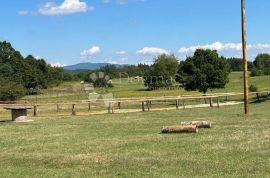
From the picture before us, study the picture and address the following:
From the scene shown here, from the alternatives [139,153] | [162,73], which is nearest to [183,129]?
[139,153]

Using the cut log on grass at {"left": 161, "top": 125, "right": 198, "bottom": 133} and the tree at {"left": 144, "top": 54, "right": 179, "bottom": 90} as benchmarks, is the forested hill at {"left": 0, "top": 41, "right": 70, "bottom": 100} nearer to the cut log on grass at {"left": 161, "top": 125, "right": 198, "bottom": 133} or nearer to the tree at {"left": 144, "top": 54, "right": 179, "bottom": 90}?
the tree at {"left": 144, "top": 54, "right": 179, "bottom": 90}

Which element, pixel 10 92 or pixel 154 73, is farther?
pixel 154 73

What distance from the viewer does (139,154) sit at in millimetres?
13133

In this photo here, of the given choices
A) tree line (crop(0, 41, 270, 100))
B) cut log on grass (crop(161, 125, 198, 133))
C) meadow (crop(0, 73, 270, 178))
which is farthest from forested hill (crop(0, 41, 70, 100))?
cut log on grass (crop(161, 125, 198, 133))

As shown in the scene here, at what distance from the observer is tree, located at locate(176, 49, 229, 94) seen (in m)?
61.8

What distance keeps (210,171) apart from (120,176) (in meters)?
1.81

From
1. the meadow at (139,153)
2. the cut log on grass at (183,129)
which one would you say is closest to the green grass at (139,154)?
the meadow at (139,153)

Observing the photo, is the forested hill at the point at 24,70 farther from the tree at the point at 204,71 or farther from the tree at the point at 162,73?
the tree at the point at 204,71

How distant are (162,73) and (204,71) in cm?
6963

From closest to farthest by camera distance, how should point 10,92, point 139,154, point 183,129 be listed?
point 139,154 → point 183,129 → point 10,92

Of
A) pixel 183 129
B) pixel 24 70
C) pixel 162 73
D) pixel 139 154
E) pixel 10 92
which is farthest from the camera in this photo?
pixel 162 73

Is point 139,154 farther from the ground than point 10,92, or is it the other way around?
point 10,92

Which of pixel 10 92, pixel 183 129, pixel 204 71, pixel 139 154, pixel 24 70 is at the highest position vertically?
pixel 24 70

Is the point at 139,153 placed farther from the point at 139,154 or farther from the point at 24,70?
the point at 24,70
